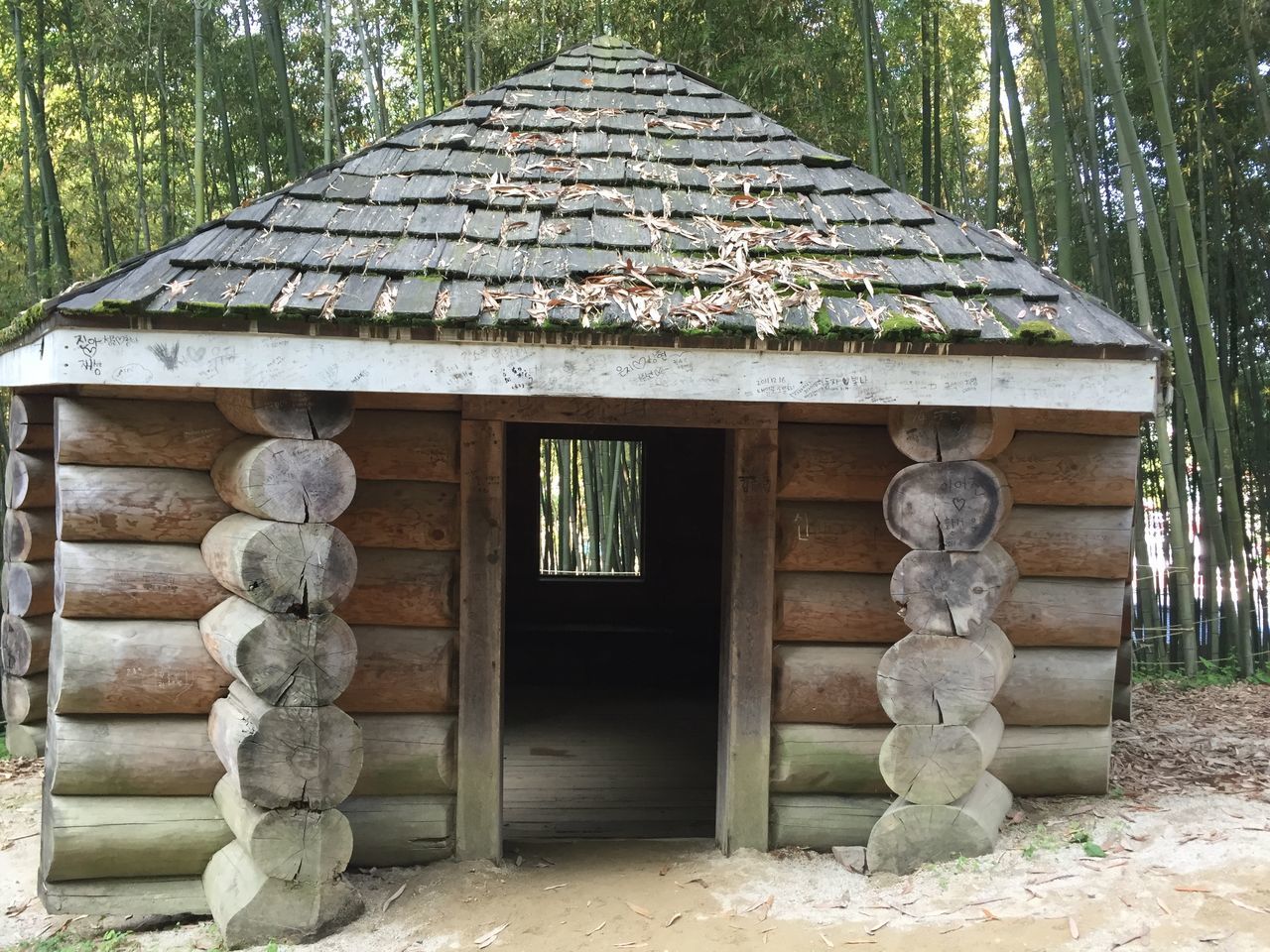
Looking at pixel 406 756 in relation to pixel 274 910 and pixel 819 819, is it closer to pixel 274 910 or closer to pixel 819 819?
pixel 274 910

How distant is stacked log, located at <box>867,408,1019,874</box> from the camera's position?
3396mm

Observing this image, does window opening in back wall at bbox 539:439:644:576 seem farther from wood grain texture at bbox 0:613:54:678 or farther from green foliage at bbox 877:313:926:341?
green foliage at bbox 877:313:926:341

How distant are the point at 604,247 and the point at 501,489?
3.39 ft

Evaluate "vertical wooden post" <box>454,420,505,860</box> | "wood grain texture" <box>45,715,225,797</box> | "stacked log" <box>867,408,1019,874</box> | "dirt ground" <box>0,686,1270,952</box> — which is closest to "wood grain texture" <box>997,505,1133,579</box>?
"stacked log" <box>867,408,1019,874</box>

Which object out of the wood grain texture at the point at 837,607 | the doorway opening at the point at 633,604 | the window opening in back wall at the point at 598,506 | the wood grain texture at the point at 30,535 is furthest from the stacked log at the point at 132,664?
the window opening in back wall at the point at 598,506

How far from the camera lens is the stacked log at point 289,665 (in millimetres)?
3166

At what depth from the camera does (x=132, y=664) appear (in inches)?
139

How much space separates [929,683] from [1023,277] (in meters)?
1.55

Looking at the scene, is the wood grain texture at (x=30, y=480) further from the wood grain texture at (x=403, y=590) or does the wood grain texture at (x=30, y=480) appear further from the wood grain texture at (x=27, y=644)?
the wood grain texture at (x=403, y=590)

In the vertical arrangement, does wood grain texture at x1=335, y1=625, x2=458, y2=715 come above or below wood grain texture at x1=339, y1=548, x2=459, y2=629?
below

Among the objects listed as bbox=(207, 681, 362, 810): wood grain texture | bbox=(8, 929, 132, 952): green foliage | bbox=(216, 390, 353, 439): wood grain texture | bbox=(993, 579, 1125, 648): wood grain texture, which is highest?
bbox=(216, 390, 353, 439): wood grain texture

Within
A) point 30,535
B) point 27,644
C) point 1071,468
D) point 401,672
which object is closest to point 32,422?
point 30,535

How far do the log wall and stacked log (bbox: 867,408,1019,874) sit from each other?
1.29 ft

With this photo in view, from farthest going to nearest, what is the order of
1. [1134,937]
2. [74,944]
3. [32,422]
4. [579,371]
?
[32,422] < [74,944] < [579,371] < [1134,937]
